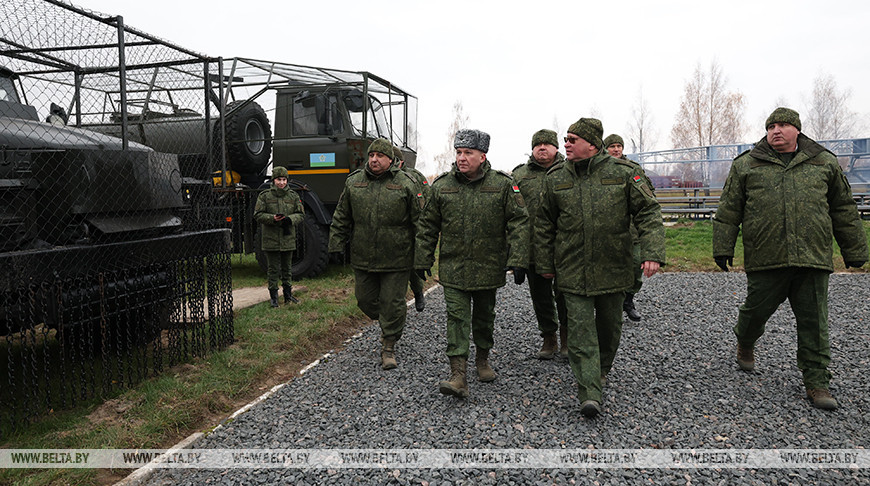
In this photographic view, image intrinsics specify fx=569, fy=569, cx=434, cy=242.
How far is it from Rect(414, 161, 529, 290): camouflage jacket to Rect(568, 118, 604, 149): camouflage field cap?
0.63 meters

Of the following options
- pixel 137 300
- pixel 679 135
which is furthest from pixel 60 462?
pixel 679 135

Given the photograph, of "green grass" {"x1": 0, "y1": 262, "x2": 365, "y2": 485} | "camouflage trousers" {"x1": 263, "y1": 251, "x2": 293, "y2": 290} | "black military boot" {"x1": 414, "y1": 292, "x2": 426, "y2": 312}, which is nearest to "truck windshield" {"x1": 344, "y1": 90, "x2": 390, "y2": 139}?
"camouflage trousers" {"x1": 263, "y1": 251, "x2": 293, "y2": 290}

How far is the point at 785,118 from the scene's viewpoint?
370cm

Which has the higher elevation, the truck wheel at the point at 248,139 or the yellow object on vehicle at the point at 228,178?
the truck wheel at the point at 248,139

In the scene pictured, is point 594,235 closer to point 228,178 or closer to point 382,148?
point 382,148

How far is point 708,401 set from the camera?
11.7 feet

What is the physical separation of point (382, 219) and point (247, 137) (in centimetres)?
505

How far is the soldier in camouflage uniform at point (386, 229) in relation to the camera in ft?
15.1

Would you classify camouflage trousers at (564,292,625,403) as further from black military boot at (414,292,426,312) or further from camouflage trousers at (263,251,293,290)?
camouflage trousers at (263,251,293,290)

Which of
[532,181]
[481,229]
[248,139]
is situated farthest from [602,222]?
[248,139]

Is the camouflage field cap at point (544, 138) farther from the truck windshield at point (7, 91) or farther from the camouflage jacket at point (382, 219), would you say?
the truck windshield at point (7, 91)

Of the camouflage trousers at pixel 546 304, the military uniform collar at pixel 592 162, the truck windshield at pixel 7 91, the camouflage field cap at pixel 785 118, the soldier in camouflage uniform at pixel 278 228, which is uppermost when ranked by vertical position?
the truck windshield at pixel 7 91

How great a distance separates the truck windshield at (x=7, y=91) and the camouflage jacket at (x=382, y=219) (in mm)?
2706

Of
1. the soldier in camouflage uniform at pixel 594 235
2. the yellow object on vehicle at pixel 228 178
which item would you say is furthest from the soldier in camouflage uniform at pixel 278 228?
the soldier in camouflage uniform at pixel 594 235
